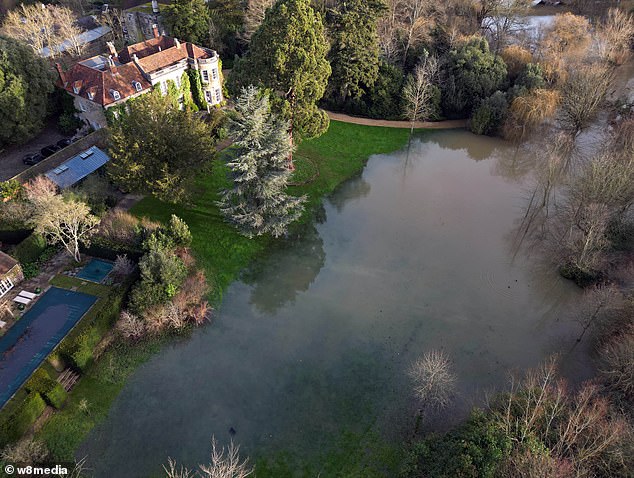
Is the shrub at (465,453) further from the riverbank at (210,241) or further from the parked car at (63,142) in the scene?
the parked car at (63,142)

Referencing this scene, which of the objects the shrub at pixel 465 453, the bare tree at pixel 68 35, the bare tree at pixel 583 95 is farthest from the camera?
the bare tree at pixel 68 35

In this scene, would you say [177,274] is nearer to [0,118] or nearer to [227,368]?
[227,368]

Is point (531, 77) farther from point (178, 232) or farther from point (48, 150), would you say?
point (48, 150)

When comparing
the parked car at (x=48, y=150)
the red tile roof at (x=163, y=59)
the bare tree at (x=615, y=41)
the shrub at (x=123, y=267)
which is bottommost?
the shrub at (x=123, y=267)

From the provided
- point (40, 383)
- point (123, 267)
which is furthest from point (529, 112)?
point (40, 383)

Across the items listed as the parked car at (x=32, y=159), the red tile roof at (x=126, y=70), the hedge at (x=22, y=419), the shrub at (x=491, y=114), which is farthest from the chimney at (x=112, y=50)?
the shrub at (x=491, y=114)

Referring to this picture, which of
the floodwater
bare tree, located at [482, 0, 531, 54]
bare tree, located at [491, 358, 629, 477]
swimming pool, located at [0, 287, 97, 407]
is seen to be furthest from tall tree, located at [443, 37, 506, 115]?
swimming pool, located at [0, 287, 97, 407]
